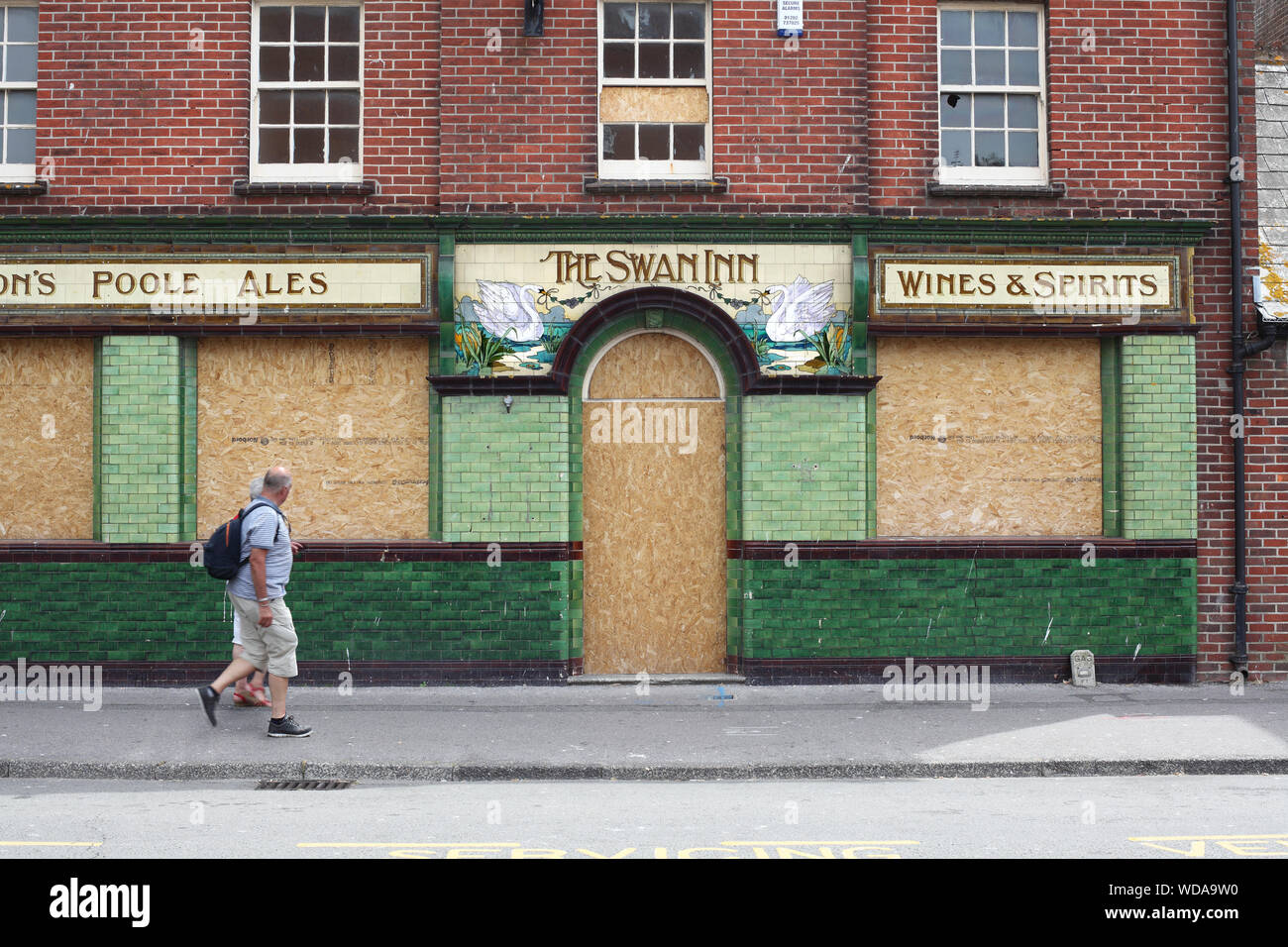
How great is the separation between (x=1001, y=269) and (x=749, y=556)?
11.7 feet

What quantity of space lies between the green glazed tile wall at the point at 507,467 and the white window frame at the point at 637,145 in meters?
2.24

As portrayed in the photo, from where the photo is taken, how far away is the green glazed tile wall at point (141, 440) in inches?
473

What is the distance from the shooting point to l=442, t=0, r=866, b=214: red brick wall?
40.0 feet

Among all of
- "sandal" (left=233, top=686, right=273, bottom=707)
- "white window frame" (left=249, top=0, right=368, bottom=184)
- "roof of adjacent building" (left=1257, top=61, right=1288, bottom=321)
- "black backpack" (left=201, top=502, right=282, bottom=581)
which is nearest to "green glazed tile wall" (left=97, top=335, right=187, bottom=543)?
"white window frame" (left=249, top=0, right=368, bottom=184)

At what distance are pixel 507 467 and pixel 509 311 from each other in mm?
1440

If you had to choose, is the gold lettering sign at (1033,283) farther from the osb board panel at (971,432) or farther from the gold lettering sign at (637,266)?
the gold lettering sign at (637,266)

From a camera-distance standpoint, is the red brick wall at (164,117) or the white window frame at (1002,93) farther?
the white window frame at (1002,93)

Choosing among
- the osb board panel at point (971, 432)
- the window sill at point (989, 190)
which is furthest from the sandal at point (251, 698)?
the window sill at point (989, 190)

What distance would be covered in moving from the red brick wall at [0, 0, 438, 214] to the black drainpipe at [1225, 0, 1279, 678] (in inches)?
297

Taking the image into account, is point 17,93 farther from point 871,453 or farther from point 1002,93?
point 1002,93

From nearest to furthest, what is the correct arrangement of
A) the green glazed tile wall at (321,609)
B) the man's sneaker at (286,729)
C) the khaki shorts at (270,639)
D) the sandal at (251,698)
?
the man's sneaker at (286,729) → the khaki shorts at (270,639) → the sandal at (251,698) → the green glazed tile wall at (321,609)

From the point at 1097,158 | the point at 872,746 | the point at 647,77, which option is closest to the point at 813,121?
the point at 647,77

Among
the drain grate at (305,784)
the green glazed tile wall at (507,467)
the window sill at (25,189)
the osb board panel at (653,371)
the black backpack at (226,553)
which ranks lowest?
the drain grate at (305,784)

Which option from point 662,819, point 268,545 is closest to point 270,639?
point 268,545
